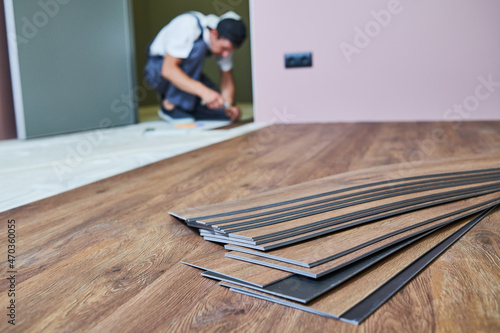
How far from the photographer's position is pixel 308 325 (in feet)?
2.32

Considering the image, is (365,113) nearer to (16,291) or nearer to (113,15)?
(113,15)

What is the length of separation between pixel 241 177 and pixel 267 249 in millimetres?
866

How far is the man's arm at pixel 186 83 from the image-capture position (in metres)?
4.00

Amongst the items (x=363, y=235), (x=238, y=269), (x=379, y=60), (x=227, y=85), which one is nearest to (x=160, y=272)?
(x=238, y=269)

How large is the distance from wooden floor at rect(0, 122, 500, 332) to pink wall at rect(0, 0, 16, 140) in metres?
1.79

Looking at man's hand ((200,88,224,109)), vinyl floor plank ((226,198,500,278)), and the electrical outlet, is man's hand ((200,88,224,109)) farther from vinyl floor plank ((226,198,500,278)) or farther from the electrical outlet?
vinyl floor plank ((226,198,500,278))

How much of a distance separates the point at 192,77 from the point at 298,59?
1037 millimetres

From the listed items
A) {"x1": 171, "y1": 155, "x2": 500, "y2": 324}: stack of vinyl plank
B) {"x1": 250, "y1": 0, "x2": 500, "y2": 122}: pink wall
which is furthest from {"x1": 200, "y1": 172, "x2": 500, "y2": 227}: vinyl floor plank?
{"x1": 250, "y1": 0, "x2": 500, "y2": 122}: pink wall

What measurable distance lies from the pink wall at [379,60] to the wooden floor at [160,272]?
6.28 ft

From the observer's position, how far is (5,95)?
126 inches

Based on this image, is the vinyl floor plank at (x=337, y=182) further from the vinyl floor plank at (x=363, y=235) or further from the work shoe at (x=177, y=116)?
the work shoe at (x=177, y=116)

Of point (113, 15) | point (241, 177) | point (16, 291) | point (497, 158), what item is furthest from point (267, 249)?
point (113, 15)

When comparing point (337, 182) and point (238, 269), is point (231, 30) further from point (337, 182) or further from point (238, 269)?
point (238, 269)

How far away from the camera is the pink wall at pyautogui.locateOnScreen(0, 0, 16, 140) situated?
3.12 meters
